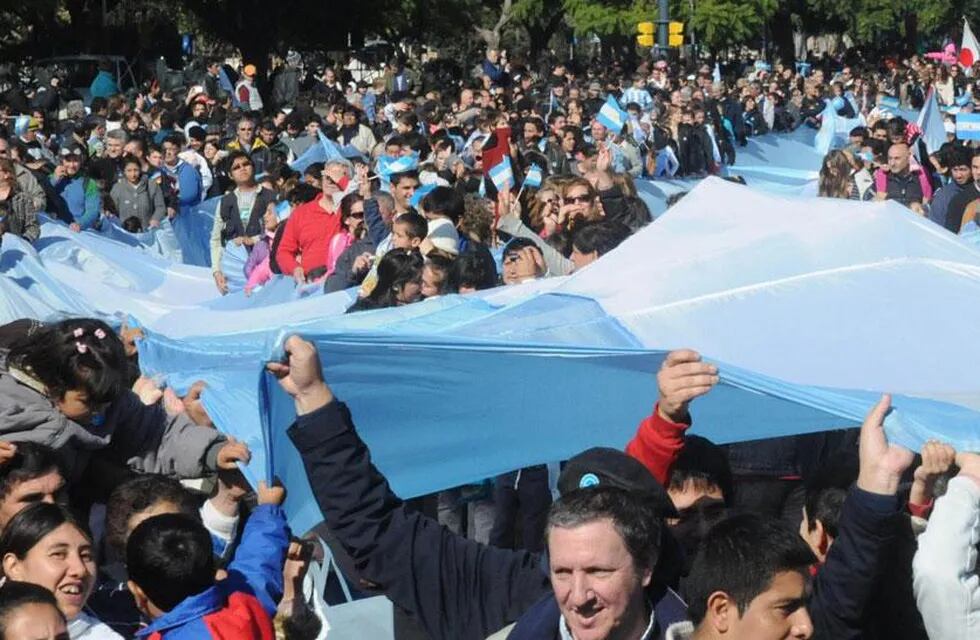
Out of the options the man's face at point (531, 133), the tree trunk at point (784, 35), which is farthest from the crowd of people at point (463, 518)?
the tree trunk at point (784, 35)

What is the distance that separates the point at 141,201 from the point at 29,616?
13638mm

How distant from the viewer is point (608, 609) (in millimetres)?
3791

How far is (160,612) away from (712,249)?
2.89 m

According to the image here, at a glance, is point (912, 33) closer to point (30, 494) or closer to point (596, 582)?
point (30, 494)

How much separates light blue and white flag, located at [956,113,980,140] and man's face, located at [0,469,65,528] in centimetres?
1282

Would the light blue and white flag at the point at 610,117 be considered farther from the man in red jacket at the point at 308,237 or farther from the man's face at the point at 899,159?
the man in red jacket at the point at 308,237

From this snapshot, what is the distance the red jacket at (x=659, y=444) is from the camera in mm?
4973

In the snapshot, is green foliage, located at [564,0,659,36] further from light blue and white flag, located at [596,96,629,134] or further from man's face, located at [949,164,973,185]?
man's face, located at [949,164,973,185]

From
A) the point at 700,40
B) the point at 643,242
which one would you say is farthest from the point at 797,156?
the point at 700,40

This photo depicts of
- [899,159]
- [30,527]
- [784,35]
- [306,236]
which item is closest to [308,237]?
[306,236]

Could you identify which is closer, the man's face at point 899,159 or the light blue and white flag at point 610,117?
the man's face at point 899,159

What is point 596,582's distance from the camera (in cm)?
381

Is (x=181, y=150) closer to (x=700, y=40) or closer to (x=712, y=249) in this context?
(x=712, y=249)

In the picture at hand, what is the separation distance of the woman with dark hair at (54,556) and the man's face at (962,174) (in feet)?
27.3
